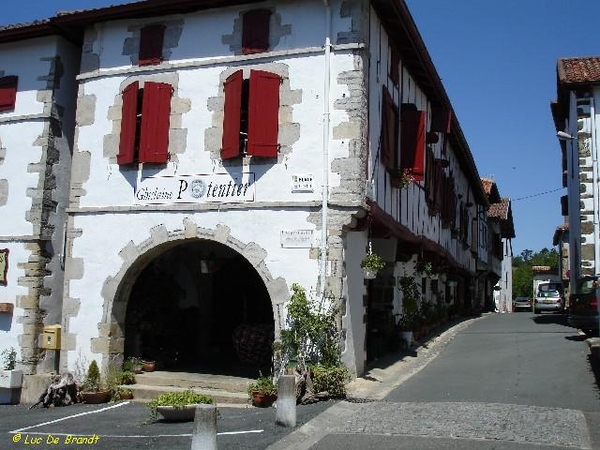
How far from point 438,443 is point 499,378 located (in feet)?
12.5

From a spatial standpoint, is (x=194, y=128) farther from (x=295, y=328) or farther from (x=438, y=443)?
(x=438, y=443)

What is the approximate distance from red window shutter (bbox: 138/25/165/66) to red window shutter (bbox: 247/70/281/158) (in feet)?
6.49

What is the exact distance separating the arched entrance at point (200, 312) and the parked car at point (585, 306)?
21.2ft

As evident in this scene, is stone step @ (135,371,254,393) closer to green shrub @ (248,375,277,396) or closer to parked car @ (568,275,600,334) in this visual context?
Result: green shrub @ (248,375,277,396)

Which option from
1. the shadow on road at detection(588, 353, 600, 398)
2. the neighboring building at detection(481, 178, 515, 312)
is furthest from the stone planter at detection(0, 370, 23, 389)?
the neighboring building at detection(481, 178, 515, 312)

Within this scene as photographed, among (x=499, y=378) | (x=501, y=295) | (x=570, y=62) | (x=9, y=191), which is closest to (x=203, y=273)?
(x=9, y=191)

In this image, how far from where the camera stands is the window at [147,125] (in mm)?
10453

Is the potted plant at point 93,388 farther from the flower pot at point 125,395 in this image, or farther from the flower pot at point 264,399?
the flower pot at point 264,399

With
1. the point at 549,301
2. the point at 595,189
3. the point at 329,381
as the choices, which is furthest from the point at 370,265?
the point at 549,301

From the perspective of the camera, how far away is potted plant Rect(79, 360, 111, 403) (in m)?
10.1

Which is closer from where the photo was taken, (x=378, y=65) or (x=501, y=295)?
(x=378, y=65)

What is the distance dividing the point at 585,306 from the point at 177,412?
9172 mm

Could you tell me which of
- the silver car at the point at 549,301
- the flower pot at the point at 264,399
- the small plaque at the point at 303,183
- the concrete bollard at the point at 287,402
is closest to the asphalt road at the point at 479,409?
the concrete bollard at the point at 287,402

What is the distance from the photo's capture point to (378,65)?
1074 cm
